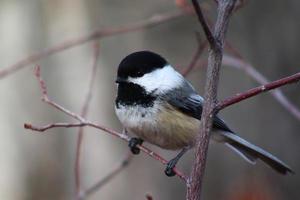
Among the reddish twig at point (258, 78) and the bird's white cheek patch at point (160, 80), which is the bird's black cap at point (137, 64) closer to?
the bird's white cheek patch at point (160, 80)

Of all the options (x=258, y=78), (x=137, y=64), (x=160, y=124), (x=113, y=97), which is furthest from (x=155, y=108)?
(x=113, y=97)

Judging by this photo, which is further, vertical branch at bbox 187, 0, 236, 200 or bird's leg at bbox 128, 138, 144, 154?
bird's leg at bbox 128, 138, 144, 154

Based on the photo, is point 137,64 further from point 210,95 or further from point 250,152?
point 210,95

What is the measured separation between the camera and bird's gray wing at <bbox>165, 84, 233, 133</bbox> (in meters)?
2.20

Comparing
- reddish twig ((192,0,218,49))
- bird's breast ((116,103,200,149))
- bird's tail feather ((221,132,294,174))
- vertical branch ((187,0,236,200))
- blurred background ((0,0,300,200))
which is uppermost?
reddish twig ((192,0,218,49))

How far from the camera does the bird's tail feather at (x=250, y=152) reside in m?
2.00

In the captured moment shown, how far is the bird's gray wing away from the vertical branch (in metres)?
0.79

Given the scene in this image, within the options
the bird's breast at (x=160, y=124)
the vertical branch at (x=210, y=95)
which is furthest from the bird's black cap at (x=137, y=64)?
the vertical branch at (x=210, y=95)

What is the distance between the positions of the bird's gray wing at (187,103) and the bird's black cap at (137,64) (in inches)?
5.0

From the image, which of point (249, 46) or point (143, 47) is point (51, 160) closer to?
point (143, 47)

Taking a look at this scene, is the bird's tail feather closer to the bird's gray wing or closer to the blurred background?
the bird's gray wing

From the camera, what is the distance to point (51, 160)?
4688 millimetres

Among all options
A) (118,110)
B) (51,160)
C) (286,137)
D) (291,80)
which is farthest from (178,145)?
(51,160)

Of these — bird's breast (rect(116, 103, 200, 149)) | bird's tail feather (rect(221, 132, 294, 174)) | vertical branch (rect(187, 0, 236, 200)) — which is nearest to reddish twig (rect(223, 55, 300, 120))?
bird's tail feather (rect(221, 132, 294, 174))
